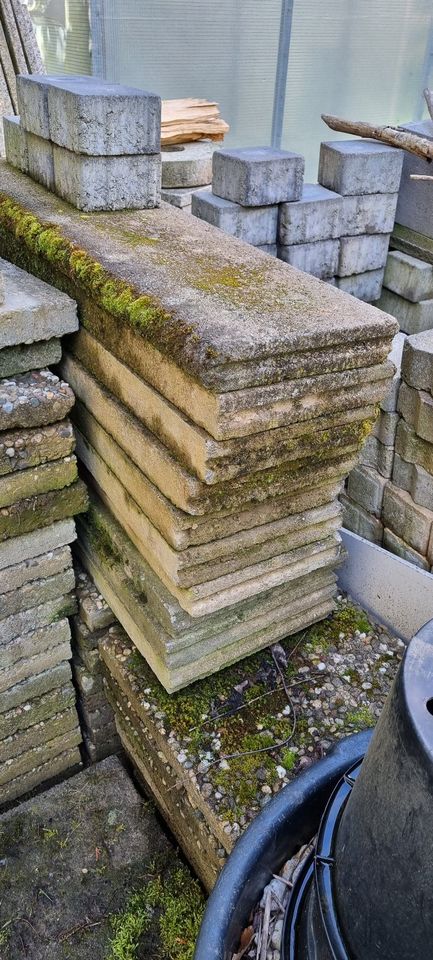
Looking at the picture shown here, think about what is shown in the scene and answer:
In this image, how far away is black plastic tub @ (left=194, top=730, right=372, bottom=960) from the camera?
5.96ft

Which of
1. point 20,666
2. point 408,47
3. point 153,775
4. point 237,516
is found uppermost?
point 408,47

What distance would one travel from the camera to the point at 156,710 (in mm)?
3219

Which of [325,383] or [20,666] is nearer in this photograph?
[325,383]

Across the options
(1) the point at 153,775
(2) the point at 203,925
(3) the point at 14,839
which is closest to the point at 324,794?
(2) the point at 203,925

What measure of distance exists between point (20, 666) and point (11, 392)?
137 cm

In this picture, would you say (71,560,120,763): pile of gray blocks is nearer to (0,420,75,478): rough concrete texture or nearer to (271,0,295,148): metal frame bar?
(0,420,75,478): rough concrete texture

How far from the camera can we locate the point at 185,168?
6.62m

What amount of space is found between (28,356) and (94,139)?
1.08 m

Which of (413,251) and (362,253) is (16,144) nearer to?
(362,253)

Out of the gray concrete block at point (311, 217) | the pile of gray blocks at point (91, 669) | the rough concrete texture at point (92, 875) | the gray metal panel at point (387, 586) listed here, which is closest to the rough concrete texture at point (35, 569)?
the pile of gray blocks at point (91, 669)

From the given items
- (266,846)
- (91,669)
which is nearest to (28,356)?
(91,669)

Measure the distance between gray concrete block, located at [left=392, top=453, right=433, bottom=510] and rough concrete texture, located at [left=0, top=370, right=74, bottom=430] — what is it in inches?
74.3

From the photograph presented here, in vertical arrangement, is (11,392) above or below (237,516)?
above

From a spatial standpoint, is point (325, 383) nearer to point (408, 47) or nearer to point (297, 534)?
point (297, 534)
